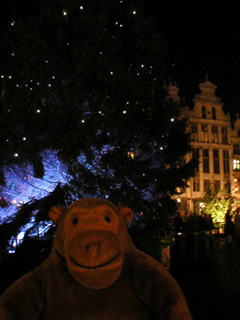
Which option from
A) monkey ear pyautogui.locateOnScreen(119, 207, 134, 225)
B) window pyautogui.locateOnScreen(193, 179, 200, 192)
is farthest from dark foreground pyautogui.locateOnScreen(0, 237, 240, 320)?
window pyautogui.locateOnScreen(193, 179, 200, 192)

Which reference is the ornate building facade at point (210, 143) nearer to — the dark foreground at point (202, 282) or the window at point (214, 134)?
the window at point (214, 134)

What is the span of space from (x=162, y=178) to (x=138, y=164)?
2.71 feet

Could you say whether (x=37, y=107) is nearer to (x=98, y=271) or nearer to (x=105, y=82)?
(x=105, y=82)

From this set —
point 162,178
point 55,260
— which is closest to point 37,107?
point 162,178

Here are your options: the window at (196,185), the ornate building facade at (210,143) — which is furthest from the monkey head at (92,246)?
the window at (196,185)

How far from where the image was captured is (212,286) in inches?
286

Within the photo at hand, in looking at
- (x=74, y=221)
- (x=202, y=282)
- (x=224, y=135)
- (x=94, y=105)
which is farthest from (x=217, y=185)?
(x=74, y=221)

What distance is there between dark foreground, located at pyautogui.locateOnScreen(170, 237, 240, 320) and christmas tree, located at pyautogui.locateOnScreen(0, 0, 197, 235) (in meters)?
1.89

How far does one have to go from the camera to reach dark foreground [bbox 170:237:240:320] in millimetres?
5492

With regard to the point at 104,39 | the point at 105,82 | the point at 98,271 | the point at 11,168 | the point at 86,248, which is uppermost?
the point at 104,39

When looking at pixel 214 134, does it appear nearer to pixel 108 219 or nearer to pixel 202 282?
pixel 202 282

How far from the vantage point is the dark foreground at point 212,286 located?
5.49 meters

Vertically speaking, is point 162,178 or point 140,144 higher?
point 140,144

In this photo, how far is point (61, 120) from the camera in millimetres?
7699
